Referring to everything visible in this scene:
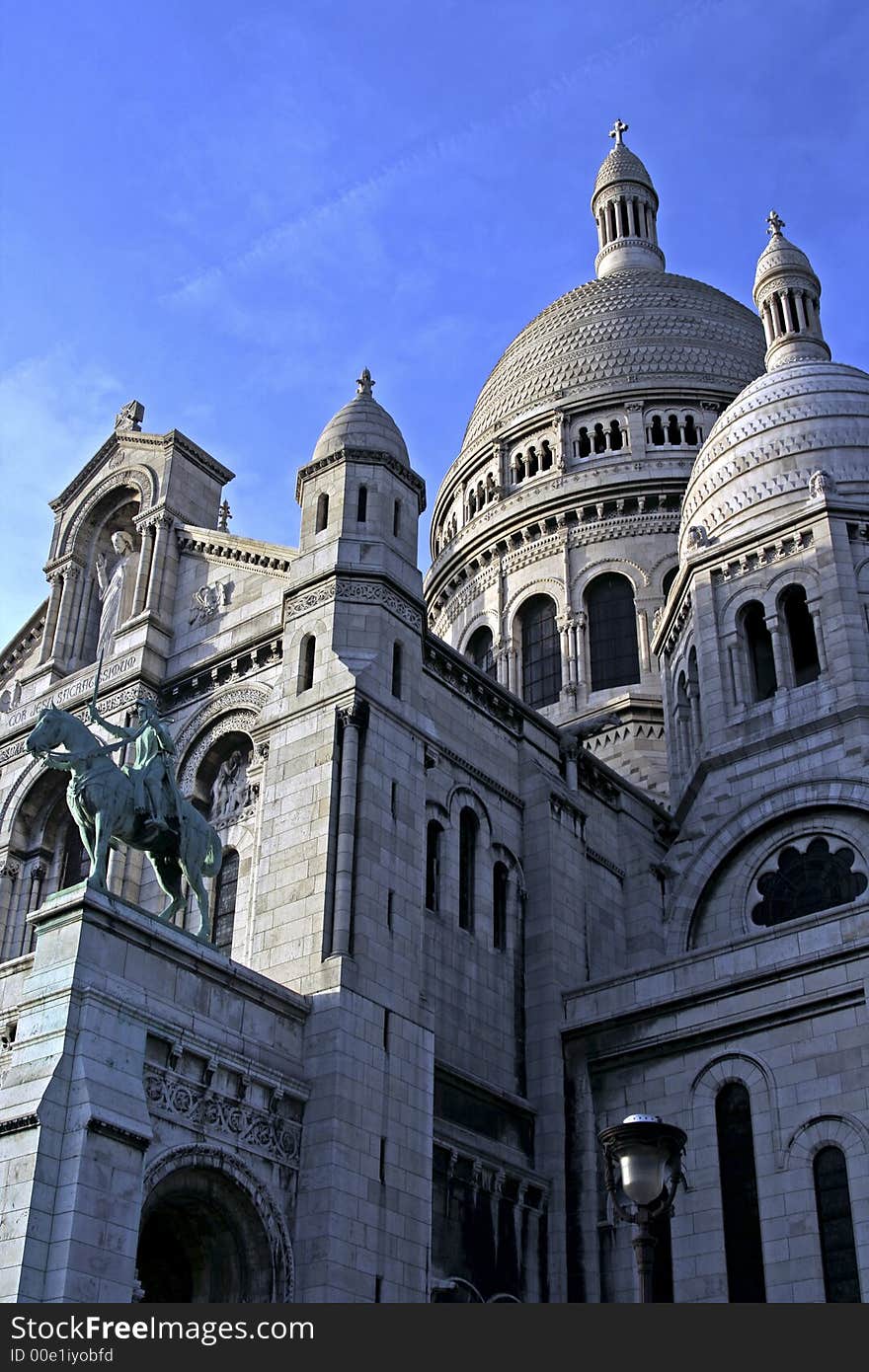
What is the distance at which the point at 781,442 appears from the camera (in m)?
44.5

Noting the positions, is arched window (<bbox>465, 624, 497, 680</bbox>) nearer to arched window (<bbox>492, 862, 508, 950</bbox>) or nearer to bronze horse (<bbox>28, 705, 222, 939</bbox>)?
arched window (<bbox>492, 862, 508, 950</bbox>)

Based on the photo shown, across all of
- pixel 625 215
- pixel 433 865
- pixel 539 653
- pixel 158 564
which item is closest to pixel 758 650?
pixel 433 865

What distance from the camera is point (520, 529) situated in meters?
59.4

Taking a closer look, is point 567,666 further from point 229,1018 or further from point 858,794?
point 229,1018

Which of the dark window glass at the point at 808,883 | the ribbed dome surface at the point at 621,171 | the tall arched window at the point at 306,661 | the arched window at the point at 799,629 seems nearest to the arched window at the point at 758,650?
the arched window at the point at 799,629

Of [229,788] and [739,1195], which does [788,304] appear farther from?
[739,1195]

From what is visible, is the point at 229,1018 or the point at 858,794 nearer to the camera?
the point at 229,1018

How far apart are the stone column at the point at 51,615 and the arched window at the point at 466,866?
39.5 feet

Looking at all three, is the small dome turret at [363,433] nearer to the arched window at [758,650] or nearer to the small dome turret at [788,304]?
the arched window at [758,650]

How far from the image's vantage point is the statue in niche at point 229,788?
34.6 meters

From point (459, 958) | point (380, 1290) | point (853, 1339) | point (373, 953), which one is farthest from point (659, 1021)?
point (853, 1339)

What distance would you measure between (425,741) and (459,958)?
434cm

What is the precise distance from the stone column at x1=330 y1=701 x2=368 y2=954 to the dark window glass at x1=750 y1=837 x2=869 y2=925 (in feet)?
36.4

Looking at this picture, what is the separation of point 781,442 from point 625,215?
114ft
